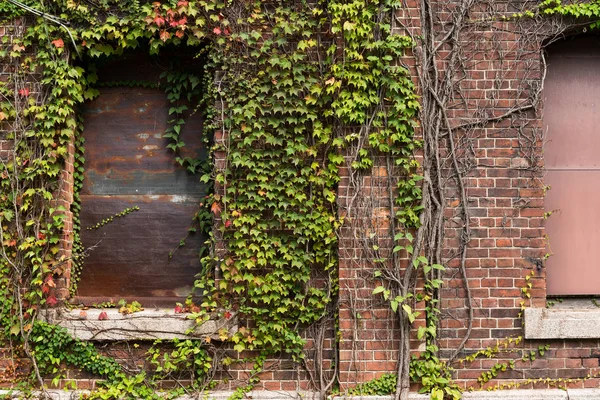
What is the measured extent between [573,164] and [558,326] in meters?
1.57

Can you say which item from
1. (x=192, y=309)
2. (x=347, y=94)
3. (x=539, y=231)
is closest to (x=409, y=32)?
(x=347, y=94)

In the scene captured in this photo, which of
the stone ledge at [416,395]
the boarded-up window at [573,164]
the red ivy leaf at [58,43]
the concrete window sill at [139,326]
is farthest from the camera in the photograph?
the boarded-up window at [573,164]

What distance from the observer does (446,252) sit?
511cm

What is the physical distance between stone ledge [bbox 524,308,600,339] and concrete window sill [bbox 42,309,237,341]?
2.70 metres

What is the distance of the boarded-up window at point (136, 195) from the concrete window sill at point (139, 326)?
30 centimetres

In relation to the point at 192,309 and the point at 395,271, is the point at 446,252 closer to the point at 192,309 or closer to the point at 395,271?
the point at 395,271

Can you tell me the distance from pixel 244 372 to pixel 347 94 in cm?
273

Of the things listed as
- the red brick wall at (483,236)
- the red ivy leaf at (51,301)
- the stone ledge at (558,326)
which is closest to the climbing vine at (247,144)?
the red ivy leaf at (51,301)

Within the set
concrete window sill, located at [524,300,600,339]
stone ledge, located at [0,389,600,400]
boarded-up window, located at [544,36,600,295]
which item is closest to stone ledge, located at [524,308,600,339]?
concrete window sill, located at [524,300,600,339]

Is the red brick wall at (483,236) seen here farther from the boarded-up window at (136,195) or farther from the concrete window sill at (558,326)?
the boarded-up window at (136,195)

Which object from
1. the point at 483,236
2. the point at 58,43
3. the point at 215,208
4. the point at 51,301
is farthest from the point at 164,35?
the point at 483,236

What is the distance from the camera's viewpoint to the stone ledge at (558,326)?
Answer: 498 cm

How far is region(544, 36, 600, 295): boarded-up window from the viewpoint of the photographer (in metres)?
5.30

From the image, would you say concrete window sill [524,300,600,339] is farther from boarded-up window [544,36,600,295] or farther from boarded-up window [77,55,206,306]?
boarded-up window [77,55,206,306]
